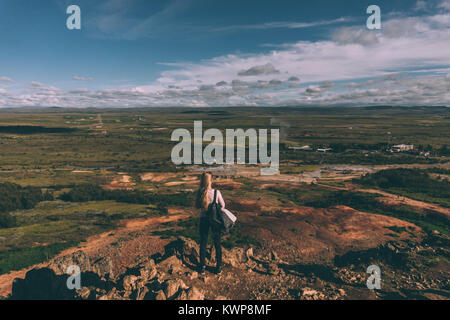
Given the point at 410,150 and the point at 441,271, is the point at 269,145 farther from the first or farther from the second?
the point at 441,271

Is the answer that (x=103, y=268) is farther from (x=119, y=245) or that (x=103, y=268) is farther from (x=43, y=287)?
(x=119, y=245)

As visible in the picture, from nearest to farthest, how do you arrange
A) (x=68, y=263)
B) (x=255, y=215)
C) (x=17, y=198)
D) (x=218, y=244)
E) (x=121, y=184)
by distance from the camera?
(x=218, y=244), (x=68, y=263), (x=255, y=215), (x=17, y=198), (x=121, y=184)

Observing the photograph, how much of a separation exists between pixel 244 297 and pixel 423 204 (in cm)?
2434

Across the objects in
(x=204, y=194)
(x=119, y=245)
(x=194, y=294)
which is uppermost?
(x=204, y=194)

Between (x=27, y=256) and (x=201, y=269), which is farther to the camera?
(x=27, y=256)

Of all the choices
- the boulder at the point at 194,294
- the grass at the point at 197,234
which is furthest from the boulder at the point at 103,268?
the grass at the point at 197,234

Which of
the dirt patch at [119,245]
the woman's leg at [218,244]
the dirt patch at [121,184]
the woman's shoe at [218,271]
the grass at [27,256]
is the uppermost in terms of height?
the woman's leg at [218,244]

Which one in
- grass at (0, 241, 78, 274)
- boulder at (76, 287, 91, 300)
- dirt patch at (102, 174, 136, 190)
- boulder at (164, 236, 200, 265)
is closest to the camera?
boulder at (76, 287, 91, 300)

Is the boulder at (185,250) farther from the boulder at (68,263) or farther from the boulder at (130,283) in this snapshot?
the boulder at (68,263)

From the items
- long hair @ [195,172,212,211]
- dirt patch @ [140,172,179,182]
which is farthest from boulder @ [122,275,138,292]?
dirt patch @ [140,172,179,182]

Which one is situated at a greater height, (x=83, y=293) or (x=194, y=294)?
(x=194, y=294)

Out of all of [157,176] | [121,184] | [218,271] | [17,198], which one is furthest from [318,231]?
[157,176]

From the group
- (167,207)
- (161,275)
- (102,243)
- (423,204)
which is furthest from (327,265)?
(423,204)

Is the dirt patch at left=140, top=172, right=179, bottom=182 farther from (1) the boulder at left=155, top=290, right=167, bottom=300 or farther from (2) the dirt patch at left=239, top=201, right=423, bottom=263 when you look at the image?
(1) the boulder at left=155, top=290, right=167, bottom=300
